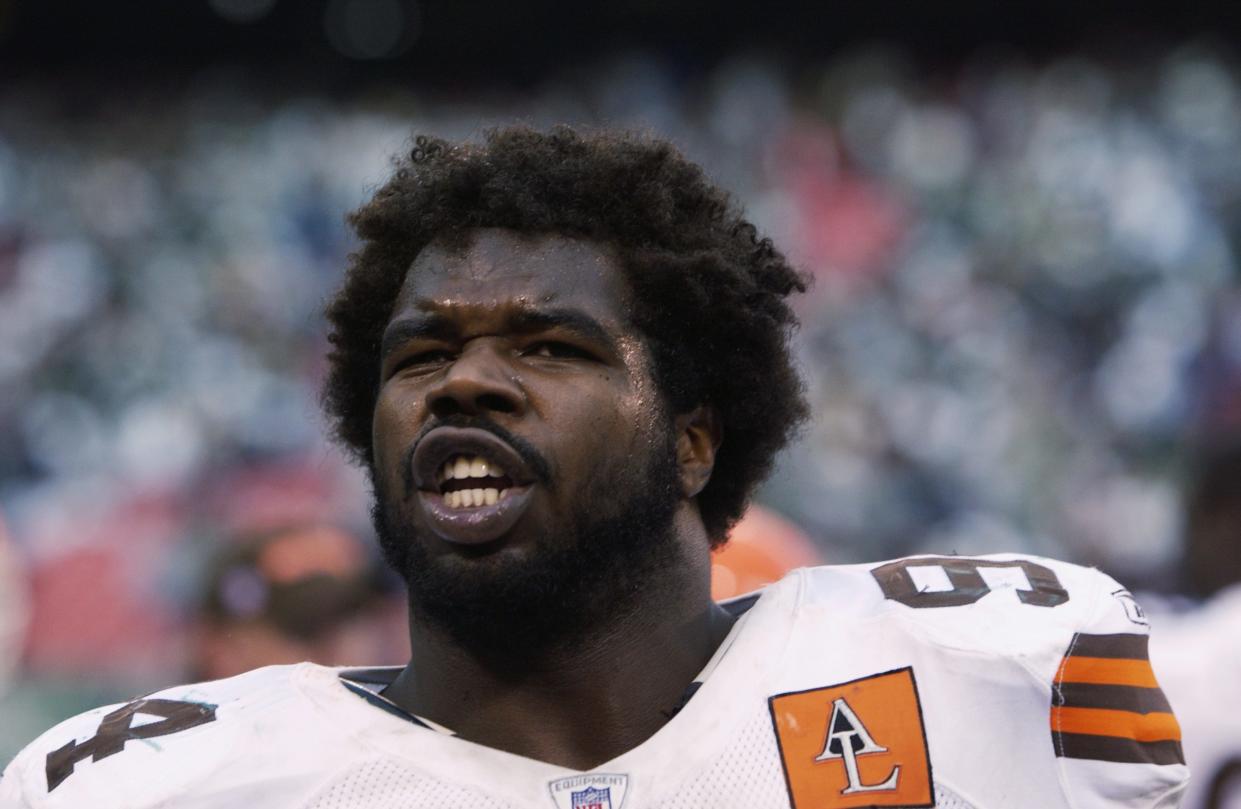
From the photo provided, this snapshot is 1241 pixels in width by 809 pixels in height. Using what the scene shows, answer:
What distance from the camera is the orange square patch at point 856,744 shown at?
6.64ft

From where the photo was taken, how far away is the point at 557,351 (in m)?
2.21

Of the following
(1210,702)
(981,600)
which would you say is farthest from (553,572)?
(1210,702)

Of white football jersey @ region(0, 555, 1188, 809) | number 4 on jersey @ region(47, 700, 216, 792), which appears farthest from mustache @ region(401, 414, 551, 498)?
number 4 on jersey @ region(47, 700, 216, 792)

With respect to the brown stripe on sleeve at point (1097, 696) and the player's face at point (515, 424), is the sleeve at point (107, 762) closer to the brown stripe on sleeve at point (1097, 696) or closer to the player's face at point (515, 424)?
the player's face at point (515, 424)

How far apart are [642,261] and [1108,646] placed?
2.86ft

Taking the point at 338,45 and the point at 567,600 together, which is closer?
the point at 567,600

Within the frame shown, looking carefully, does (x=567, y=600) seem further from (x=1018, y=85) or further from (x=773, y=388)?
(x=1018, y=85)

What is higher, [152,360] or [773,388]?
[152,360]

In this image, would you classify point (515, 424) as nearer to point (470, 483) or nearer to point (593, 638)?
point (470, 483)

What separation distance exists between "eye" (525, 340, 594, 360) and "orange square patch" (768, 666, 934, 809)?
552 mm

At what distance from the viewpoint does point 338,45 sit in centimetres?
956

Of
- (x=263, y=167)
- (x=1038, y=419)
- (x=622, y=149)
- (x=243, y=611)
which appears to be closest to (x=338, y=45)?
(x=263, y=167)

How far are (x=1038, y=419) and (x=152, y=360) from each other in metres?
4.68

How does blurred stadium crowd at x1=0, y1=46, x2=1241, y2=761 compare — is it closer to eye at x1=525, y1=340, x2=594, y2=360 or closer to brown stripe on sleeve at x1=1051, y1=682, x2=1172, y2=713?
eye at x1=525, y1=340, x2=594, y2=360
